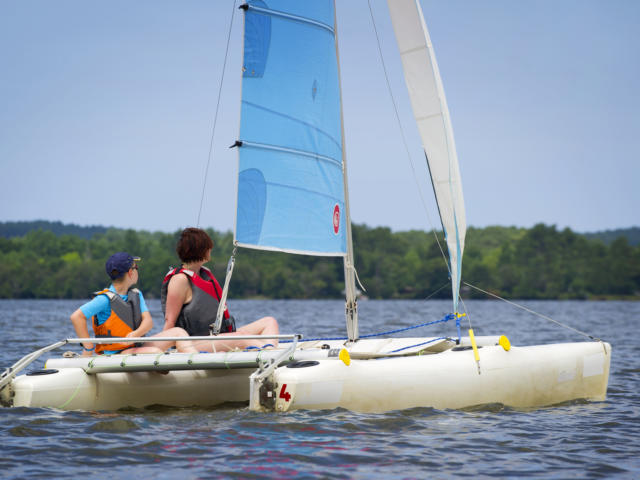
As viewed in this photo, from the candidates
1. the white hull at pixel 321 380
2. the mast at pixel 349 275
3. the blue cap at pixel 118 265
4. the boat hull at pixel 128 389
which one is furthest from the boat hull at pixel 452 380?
the blue cap at pixel 118 265

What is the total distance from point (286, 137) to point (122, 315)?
2629 mm

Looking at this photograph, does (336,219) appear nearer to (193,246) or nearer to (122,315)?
(193,246)

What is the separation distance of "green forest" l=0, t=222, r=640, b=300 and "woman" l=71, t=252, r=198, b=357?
3685 inches

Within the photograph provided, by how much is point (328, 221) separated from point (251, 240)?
0.91 meters

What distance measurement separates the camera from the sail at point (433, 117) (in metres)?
8.59

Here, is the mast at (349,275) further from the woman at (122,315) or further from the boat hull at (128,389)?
the woman at (122,315)

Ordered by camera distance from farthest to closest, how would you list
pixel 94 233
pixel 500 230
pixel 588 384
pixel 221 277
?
pixel 500 230 < pixel 94 233 < pixel 221 277 < pixel 588 384

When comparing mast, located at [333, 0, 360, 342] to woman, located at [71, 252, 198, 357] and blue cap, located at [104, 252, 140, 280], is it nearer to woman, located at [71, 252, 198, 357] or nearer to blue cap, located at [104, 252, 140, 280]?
woman, located at [71, 252, 198, 357]

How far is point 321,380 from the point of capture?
22.5 feet

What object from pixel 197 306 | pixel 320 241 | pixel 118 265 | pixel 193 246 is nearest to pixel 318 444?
pixel 197 306

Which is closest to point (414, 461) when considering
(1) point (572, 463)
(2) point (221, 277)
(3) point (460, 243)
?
(1) point (572, 463)

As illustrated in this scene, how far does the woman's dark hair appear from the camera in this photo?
7.58 m

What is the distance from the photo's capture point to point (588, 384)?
830cm

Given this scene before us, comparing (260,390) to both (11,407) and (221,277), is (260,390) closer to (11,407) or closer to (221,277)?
(11,407)
